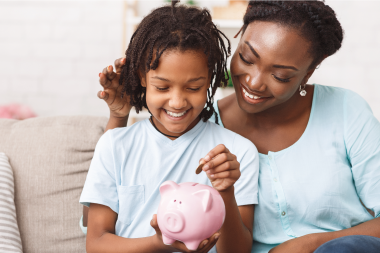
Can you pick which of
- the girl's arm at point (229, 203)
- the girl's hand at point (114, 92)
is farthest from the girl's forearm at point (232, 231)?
the girl's hand at point (114, 92)

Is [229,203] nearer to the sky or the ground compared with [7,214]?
nearer to the sky

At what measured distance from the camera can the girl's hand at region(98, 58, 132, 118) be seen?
1.22m

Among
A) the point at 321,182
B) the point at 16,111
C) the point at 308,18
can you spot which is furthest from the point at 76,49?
the point at 321,182

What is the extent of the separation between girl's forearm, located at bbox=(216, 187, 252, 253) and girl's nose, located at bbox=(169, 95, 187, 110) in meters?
0.26

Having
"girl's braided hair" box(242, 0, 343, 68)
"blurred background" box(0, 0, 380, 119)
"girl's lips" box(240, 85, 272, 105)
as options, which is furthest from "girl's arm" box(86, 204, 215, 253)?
"blurred background" box(0, 0, 380, 119)

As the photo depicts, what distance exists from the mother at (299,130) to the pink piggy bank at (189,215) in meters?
0.42

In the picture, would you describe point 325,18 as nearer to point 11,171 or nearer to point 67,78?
point 11,171

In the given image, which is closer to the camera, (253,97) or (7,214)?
(253,97)

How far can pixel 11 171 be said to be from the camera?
148 centimetres

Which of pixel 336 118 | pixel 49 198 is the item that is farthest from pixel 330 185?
pixel 49 198

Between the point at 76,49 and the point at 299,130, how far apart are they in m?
1.98

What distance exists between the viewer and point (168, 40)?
3.43ft

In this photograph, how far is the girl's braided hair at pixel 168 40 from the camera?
106cm

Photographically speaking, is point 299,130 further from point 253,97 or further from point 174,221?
point 174,221
